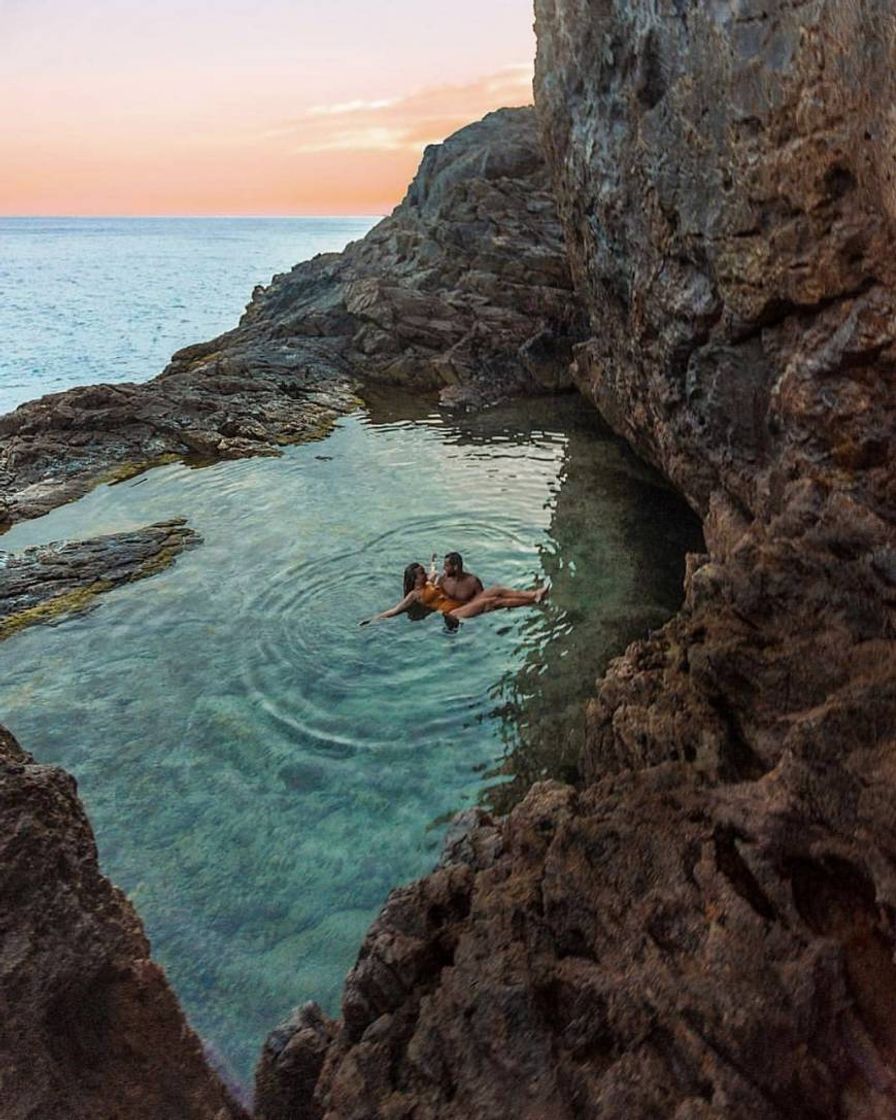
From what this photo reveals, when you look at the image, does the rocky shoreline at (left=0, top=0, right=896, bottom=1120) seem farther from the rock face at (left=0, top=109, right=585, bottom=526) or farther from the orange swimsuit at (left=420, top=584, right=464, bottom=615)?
the rock face at (left=0, top=109, right=585, bottom=526)

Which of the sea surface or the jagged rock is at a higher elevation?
the jagged rock

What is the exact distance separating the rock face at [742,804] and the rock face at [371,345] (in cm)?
1622

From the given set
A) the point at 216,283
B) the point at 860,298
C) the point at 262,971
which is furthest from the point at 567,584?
the point at 216,283

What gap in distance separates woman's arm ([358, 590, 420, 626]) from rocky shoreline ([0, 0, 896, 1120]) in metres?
4.64

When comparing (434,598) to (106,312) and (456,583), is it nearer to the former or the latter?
(456,583)

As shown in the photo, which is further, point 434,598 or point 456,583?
point 434,598

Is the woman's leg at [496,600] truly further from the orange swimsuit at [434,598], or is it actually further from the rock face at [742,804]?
the rock face at [742,804]

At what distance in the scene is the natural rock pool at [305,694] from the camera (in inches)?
296

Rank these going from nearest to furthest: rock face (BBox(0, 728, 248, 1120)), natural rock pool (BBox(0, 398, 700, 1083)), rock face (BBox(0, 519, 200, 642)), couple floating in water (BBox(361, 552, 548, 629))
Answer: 1. rock face (BBox(0, 728, 248, 1120))
2. natural rock pool (BBox(0, 398, 700, 1083))
3. couple floating in water (BBox(361, 552, 548, 629))
4. rock face (BBox(0, 519, 200, 642))

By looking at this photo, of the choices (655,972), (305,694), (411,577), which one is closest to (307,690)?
(305,694)

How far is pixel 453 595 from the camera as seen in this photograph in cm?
1222

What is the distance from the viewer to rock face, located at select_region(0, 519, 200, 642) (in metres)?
13.5

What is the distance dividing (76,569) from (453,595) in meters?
7.60

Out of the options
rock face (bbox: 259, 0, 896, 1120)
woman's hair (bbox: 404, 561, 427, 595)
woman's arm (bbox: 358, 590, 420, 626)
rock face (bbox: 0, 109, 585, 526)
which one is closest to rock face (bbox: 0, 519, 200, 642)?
rock face (bbox: 0, 109, 585, 526)
